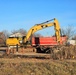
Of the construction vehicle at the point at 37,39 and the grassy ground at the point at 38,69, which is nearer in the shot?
the grassy ground at the point at 38,69

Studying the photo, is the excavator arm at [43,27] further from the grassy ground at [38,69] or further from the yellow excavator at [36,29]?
the grassy ground at [38,69]

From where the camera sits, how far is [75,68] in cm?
2014

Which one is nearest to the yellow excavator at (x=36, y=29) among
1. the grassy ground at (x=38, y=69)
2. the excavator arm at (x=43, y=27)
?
the excavator arm at (x=43, y=27)

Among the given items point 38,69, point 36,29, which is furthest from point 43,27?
point 38,69

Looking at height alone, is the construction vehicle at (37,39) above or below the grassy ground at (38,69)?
above

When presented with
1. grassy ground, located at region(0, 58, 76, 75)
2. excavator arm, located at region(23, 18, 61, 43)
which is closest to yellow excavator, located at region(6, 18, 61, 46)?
excavator arm, located at region(23, 18, 61, 43)

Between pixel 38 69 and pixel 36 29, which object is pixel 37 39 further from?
pixel 38 69

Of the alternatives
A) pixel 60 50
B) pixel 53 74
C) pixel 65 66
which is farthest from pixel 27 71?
pixel 60 50

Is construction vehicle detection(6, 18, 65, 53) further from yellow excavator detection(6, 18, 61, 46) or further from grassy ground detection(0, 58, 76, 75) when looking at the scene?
grassy ground detection(0, 58, 76, 75)

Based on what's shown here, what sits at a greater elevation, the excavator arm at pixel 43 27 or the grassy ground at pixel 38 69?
the excavator arm at pixel 43 27

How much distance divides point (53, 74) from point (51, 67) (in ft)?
4.50

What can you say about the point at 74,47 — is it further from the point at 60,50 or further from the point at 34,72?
the point at 34,72

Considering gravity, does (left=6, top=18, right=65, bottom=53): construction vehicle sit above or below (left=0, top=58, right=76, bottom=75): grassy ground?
above

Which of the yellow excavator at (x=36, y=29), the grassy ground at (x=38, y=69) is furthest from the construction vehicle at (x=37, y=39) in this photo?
the grassy ground at (x=38, y=69)
